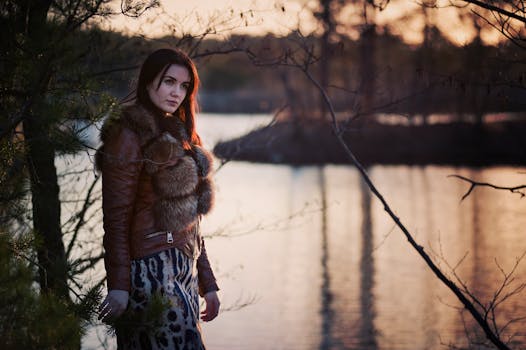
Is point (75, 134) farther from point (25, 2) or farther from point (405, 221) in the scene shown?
point (405, 221)

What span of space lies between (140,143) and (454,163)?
80.8ft

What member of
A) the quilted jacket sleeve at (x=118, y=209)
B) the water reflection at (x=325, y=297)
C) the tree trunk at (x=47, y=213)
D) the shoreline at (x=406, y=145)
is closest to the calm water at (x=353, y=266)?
the water reflection at (x=325, y=297)

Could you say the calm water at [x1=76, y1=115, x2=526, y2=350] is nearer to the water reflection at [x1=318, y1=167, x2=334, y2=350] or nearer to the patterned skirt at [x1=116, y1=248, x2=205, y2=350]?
the water reflection at [x1=318, y1=167, x2=334, y2=350]

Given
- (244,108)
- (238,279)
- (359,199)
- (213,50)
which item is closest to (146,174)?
(213,50)

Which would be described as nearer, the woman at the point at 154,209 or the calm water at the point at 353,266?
the woman at the point at 154,209

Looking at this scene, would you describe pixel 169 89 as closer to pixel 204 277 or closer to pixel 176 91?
pixel 176 91

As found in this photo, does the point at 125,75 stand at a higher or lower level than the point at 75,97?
higher

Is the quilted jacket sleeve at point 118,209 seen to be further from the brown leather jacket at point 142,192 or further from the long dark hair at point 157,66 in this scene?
the long dark hair at point 157,66

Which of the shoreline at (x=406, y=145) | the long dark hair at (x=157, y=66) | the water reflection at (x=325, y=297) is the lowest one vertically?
the water reflection at (x=325, y=297)

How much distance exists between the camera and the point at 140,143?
312 centimetres

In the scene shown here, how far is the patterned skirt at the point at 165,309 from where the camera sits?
308cm

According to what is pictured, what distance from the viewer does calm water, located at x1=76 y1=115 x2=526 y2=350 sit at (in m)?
7.57

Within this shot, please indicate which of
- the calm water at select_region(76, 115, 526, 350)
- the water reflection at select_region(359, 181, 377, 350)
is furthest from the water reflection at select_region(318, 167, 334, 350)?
the water reflection at select_region(359, 181, 377, 350)

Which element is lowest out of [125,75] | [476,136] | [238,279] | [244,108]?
[238,279]
